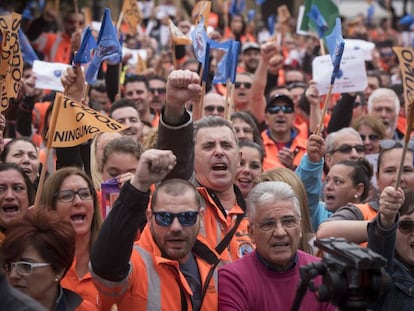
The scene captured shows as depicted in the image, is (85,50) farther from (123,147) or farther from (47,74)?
(47,74)

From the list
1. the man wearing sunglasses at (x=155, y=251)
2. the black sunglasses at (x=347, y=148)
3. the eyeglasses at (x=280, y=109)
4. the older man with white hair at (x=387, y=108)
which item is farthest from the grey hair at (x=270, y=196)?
the older man with white hair at (x=387, y=108)

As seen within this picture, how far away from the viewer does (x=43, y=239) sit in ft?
14.8

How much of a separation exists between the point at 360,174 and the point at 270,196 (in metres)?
2.21

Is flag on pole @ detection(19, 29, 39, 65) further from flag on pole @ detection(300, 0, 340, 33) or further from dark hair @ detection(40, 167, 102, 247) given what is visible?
dark hair @ detection(40, 167, 102, 247)

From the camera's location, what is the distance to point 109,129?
5355 mm

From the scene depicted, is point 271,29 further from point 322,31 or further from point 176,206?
point 176,206

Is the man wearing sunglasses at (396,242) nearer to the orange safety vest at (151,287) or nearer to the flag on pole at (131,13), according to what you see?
the orange safety vest at (151,287)

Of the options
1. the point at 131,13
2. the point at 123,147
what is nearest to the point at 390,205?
the point at 123,147

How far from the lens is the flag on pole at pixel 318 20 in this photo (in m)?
9.58

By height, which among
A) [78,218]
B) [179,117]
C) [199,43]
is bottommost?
[78,218]

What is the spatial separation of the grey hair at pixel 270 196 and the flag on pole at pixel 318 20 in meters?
4.86

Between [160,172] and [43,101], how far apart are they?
640cm

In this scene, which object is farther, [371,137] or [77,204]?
[371,137]

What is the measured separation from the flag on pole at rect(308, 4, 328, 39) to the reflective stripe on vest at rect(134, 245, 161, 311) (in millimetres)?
5386
